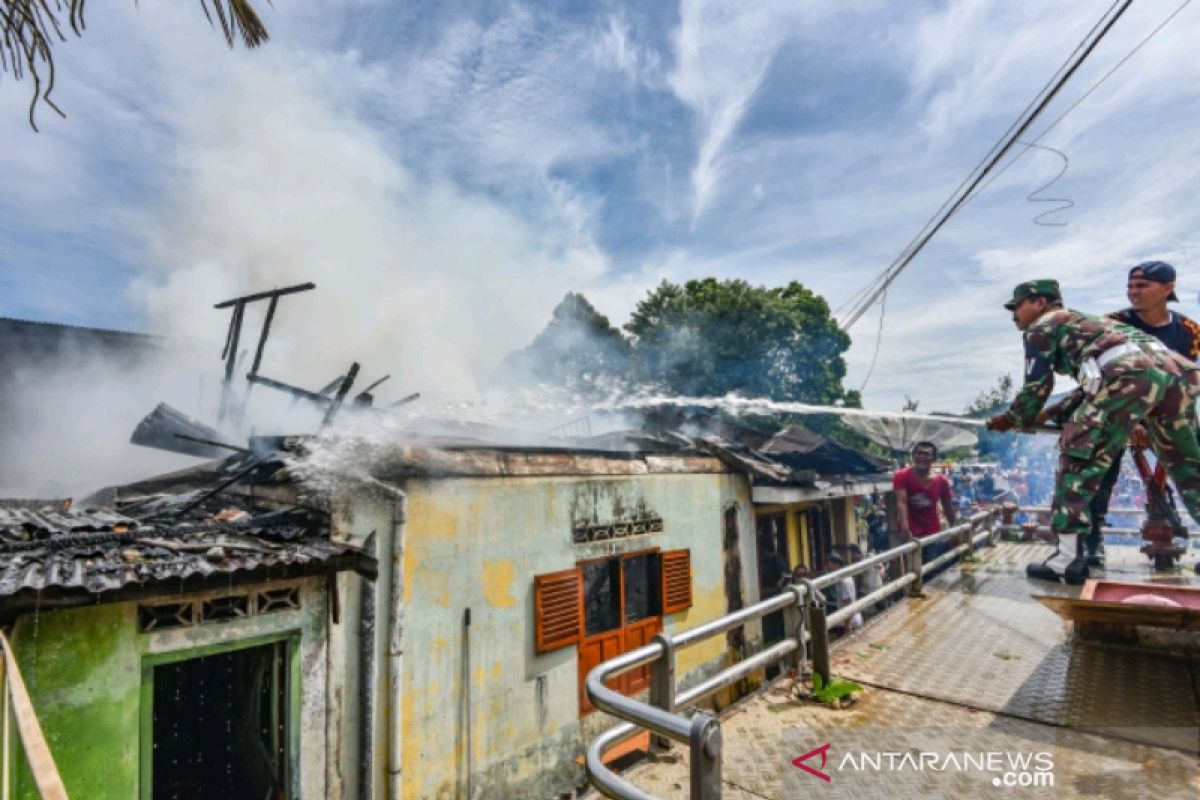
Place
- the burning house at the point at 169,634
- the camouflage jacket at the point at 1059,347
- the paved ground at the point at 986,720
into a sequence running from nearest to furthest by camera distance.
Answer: the paved ground at the point at 986,720 < the camouflage jacket at the point at 1059,347 < the burning house at the point at 169,634

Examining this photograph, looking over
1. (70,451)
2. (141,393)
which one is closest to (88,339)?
(141,393)

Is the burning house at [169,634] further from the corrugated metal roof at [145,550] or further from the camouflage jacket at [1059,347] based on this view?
the camouflage jacket at [1059,347]

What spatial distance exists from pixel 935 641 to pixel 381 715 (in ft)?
19.6

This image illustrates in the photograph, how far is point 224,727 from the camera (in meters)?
8.01

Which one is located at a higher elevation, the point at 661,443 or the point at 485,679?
the point at 661,443

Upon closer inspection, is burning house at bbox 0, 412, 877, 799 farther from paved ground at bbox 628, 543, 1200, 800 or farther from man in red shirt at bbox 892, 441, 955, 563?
paved ground at bbox 628, 543, 1200, 800

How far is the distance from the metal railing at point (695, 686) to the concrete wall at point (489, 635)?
171 inches

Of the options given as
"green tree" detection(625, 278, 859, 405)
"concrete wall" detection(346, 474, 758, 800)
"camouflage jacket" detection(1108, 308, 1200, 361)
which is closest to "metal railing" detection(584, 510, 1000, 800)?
"camouflage jacket" detection(1108, 308, 1200, 361)

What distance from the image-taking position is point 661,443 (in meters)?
13.1

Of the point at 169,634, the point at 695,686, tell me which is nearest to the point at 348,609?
the point at 169,634

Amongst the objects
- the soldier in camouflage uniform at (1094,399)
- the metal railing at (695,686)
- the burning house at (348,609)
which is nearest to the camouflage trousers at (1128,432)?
the soldier in camouflage uniform at (1094,399)

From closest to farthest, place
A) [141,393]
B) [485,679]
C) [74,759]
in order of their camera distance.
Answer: [74,759] < [485,679] < [141,393]

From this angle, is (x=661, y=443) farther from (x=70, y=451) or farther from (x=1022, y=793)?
(x=70, y=451)

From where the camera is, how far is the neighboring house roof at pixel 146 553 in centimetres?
468
